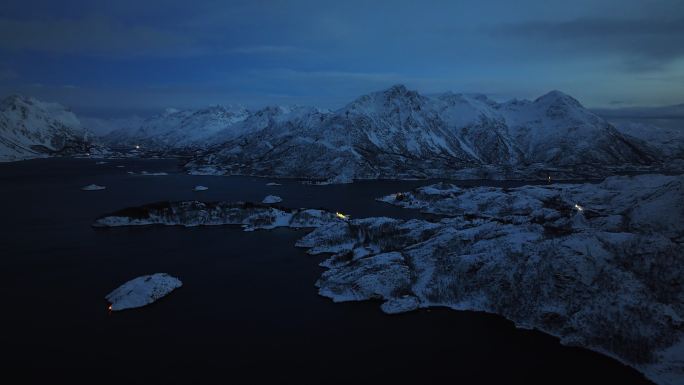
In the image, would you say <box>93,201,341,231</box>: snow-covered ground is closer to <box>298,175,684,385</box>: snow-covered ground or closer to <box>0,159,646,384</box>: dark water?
<box>298,175,684,385</box>: snow-covered ground

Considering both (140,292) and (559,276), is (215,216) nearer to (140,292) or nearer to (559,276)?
(140,292)

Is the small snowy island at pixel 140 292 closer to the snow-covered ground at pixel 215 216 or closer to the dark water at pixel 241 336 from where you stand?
the dark water at pixel 241 336

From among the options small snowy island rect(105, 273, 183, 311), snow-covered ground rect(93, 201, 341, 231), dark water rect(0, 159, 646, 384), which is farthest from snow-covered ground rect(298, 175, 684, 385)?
snow-covered ground rect(93, 201, 341, 231)

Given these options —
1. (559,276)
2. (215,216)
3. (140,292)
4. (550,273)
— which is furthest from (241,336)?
(215,216)

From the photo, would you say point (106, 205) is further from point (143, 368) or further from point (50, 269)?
point (143, 368)

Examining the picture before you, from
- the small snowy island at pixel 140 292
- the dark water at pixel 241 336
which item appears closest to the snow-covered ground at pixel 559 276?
the dark water at pixel 241 336

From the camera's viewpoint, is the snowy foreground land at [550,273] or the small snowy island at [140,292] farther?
the small snowy island at [140,292]
